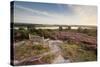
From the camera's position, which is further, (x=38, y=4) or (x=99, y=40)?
(x=99, y=40)

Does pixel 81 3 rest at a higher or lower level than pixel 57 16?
higher

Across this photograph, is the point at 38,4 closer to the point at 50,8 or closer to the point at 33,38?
the point at 50,8

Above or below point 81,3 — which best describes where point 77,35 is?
below
